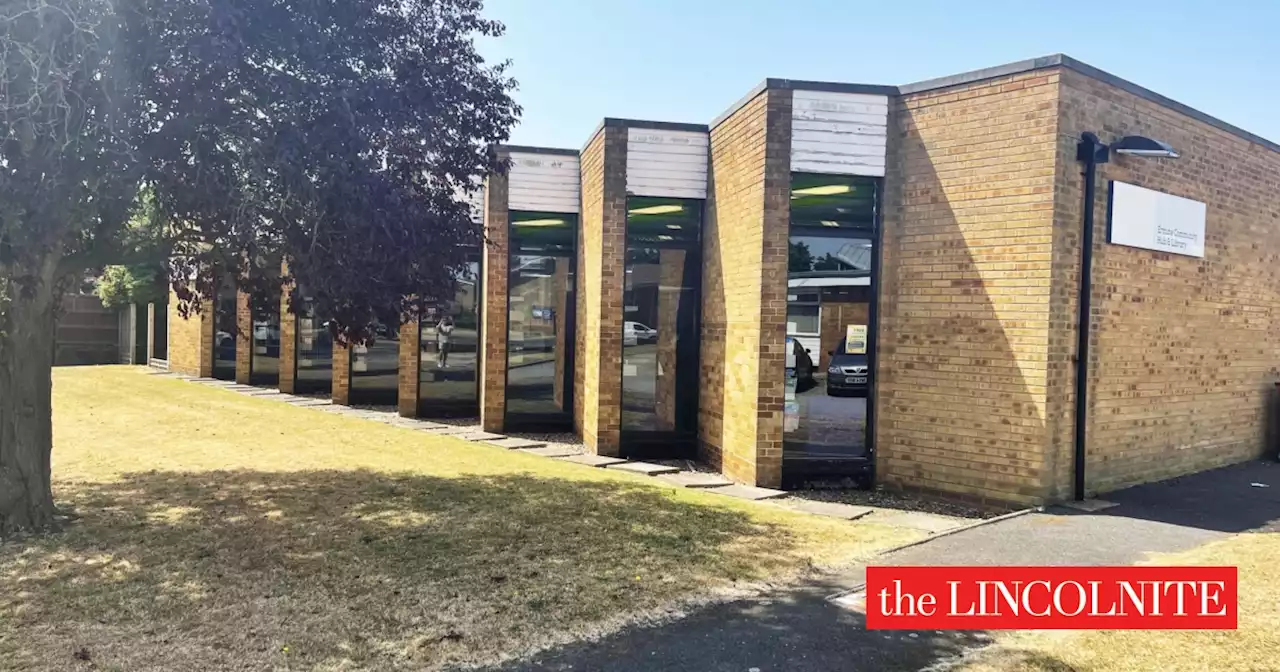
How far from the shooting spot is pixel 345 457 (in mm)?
10070

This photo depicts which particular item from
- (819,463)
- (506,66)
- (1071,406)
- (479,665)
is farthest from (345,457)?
(1071,406)

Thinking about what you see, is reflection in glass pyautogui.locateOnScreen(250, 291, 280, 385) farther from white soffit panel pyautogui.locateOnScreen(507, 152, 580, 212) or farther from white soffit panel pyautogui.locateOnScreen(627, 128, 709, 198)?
white soffit panel pyautogui.locateOnScreen(627, 128, 709, 198)

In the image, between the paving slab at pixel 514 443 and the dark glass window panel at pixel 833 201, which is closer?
the dark glass window panel at pixel 833 201

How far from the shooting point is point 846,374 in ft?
28.7

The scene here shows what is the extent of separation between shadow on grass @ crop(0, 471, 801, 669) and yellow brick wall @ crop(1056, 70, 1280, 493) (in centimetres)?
443

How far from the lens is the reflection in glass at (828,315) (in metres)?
8.70

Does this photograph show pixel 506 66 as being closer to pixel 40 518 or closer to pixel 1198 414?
pixel 40 518

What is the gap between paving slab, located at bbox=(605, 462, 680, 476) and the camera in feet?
31.9

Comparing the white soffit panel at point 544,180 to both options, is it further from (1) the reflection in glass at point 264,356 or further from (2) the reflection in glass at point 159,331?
(2) the reflection in glass at point 159,331

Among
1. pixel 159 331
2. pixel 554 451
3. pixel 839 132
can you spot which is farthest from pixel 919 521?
pixel 159 331

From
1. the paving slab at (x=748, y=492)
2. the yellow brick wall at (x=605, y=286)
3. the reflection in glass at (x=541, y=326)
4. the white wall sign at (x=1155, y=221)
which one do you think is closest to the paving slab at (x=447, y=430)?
the reflection in glass at (x=541, y=326)

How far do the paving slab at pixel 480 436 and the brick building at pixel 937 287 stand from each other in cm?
173

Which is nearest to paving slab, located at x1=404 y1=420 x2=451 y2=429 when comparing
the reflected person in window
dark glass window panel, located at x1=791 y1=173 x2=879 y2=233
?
the reflected person in window

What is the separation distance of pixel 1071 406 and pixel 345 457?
336 inches
